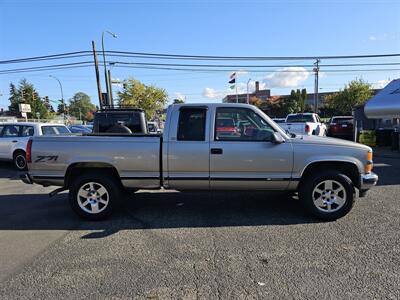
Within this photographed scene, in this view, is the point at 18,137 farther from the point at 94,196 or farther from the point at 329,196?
the point at 329,196

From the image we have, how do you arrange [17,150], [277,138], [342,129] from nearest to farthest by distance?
[277,138] → [17,150] → [342,129]

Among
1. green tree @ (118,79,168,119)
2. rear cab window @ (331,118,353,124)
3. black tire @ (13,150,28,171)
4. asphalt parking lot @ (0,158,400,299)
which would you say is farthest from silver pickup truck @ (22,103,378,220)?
green tree @ (118,79,168,119)

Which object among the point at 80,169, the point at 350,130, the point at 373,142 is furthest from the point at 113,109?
the point at 350,130

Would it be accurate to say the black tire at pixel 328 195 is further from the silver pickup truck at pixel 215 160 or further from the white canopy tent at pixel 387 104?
the white canopy tent at pixel 387 104

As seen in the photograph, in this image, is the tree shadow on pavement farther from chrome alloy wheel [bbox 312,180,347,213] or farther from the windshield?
the windshield

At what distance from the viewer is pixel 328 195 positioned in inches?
206

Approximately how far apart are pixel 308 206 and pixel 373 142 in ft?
47.5

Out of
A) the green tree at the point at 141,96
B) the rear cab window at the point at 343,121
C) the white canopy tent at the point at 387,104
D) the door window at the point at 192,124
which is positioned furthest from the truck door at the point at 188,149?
the green tree at the point at 141,96

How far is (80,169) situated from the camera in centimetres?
552

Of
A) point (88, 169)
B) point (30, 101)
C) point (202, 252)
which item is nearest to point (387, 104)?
point (202, 252)

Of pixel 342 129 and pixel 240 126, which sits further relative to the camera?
pixel 342 129

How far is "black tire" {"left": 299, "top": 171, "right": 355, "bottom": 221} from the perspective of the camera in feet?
17.0

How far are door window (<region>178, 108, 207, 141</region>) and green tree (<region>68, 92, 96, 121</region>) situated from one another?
486ft

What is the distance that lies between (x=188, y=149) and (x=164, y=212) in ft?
4.62
